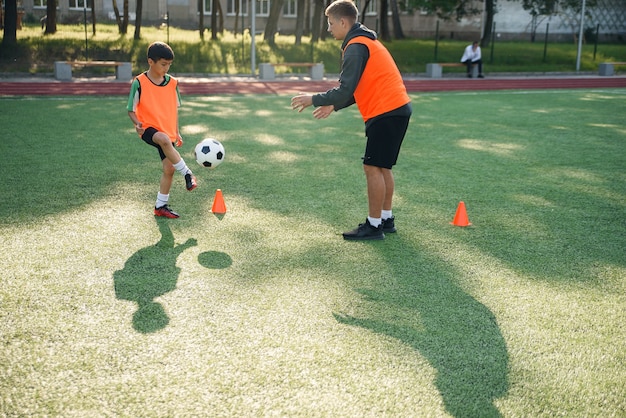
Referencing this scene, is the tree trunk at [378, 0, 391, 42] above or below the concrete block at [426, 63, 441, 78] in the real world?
above

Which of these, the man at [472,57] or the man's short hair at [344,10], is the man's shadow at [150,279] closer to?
the man's short hair at [344,10]

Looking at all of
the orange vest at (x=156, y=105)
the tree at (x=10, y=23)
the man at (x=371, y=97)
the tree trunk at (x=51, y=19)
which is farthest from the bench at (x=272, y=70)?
the man at (x=371, y=97)

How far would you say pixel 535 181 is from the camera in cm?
745

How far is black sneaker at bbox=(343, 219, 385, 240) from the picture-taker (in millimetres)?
5215

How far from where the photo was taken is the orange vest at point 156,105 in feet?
18.6

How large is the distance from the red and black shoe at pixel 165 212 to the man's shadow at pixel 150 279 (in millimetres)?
514

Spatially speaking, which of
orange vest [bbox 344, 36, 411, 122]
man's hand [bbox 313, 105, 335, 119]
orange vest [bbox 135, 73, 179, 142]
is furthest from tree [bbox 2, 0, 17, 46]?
orange vest [bbox 344, 36, 411, 122]

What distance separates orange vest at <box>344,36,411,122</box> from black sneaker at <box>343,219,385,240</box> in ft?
3.07

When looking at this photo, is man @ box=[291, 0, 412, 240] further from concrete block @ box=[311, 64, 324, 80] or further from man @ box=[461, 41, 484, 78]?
man @ box=[461, 41, 484, 78]

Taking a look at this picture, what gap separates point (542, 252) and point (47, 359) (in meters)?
3.74

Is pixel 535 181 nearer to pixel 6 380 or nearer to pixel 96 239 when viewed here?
pixel 96 239

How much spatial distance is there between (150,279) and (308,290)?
3.65ft

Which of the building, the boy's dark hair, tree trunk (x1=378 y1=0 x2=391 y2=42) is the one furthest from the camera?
the building

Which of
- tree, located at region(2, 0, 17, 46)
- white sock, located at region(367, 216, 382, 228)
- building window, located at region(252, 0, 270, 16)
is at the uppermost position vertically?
building window, located at region(252, 0, 270, 16)
